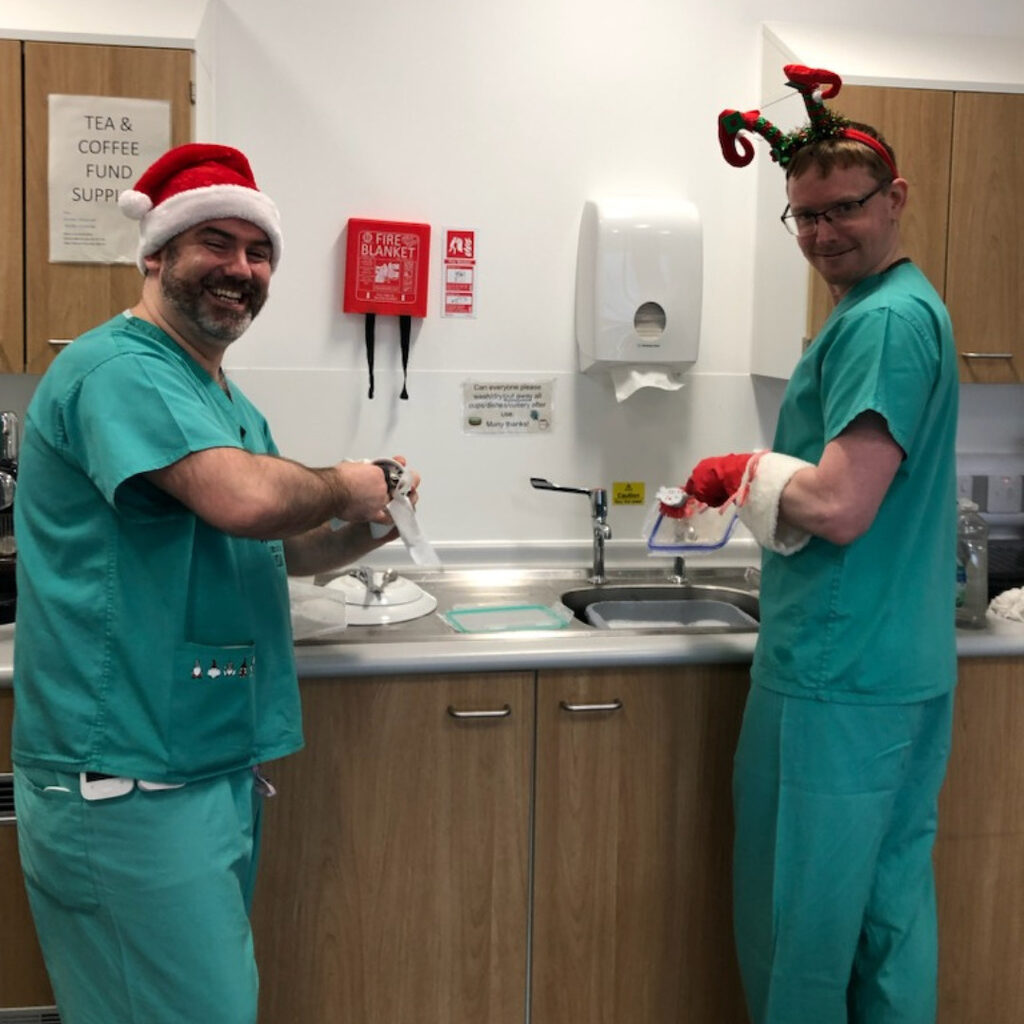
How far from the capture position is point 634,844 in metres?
2.00

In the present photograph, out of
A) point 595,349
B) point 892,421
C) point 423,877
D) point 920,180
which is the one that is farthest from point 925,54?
point 423,877

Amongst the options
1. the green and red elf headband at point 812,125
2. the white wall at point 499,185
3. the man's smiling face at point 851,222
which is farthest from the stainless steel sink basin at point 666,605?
the green and red elf headband at point 812,125

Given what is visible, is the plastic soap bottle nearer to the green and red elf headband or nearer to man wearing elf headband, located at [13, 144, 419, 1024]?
the green and red elf headband

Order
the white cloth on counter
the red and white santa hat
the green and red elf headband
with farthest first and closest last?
the white cloth on counter < the green and red elf headband < the red and white santa hat

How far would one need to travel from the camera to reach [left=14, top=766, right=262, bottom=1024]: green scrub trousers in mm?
1411

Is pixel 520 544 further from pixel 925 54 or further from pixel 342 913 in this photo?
pixel 925 54

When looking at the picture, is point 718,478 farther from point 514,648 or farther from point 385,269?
point 385,269

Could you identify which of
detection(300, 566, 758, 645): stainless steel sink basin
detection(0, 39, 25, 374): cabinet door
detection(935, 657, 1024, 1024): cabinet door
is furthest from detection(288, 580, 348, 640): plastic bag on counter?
detection(935, 657, 1024, 1024): cabinet door

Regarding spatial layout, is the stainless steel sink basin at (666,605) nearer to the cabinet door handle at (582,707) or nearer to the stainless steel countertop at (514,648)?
the stainless steel countertop at (514,648)

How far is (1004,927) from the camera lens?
212 centimetres

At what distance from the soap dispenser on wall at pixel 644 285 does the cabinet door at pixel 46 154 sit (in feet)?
2.88

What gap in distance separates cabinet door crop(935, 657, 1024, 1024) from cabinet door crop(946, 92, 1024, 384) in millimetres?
706

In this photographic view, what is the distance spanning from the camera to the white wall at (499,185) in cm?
240

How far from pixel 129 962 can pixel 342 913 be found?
544 millimetres
